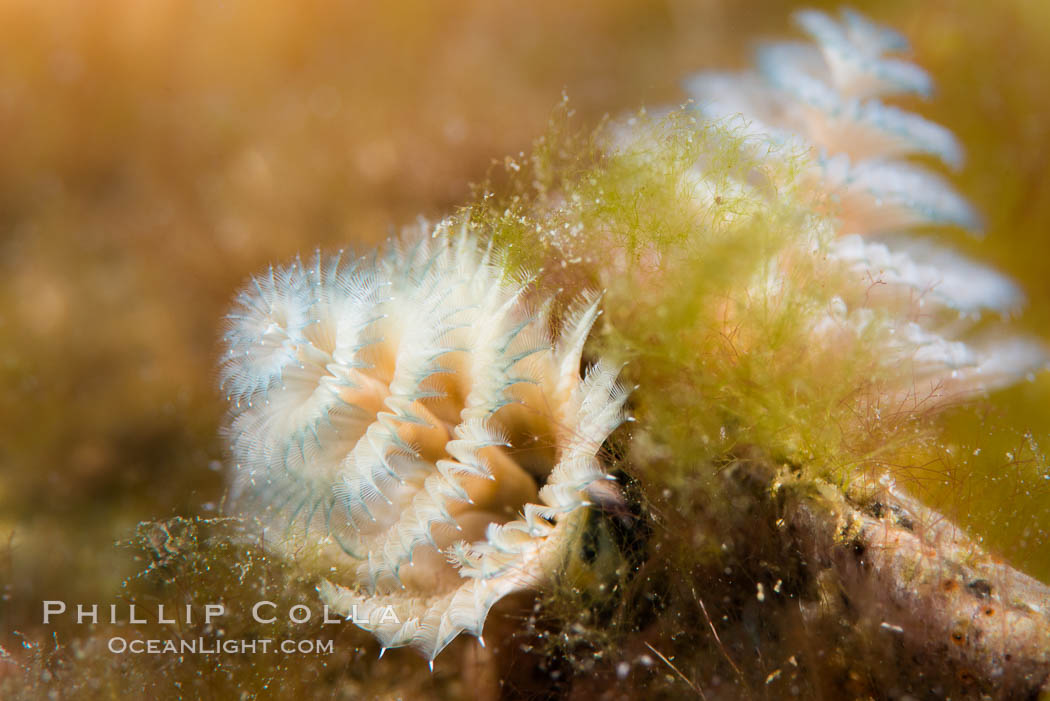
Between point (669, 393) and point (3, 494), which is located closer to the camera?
point (669, 393)

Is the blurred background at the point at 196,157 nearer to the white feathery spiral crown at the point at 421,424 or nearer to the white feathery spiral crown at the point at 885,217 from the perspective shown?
the white feathery spiral crown at the point at 885,217

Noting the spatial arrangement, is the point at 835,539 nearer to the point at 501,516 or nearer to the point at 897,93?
the point at 501,516

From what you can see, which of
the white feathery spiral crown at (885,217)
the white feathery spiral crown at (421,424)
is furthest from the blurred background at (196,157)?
the white feathery spiral crown at (421,424)

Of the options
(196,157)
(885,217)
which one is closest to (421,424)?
(885,217)

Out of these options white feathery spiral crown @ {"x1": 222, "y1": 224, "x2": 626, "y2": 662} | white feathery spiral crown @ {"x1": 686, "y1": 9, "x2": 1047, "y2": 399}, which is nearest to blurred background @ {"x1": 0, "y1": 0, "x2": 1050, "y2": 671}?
white feathery spiral crown @ {"x1": 686, "y1": 9, "x2": 1047, "y2": 399}

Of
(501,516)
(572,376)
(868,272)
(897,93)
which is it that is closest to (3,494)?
(501,516)
